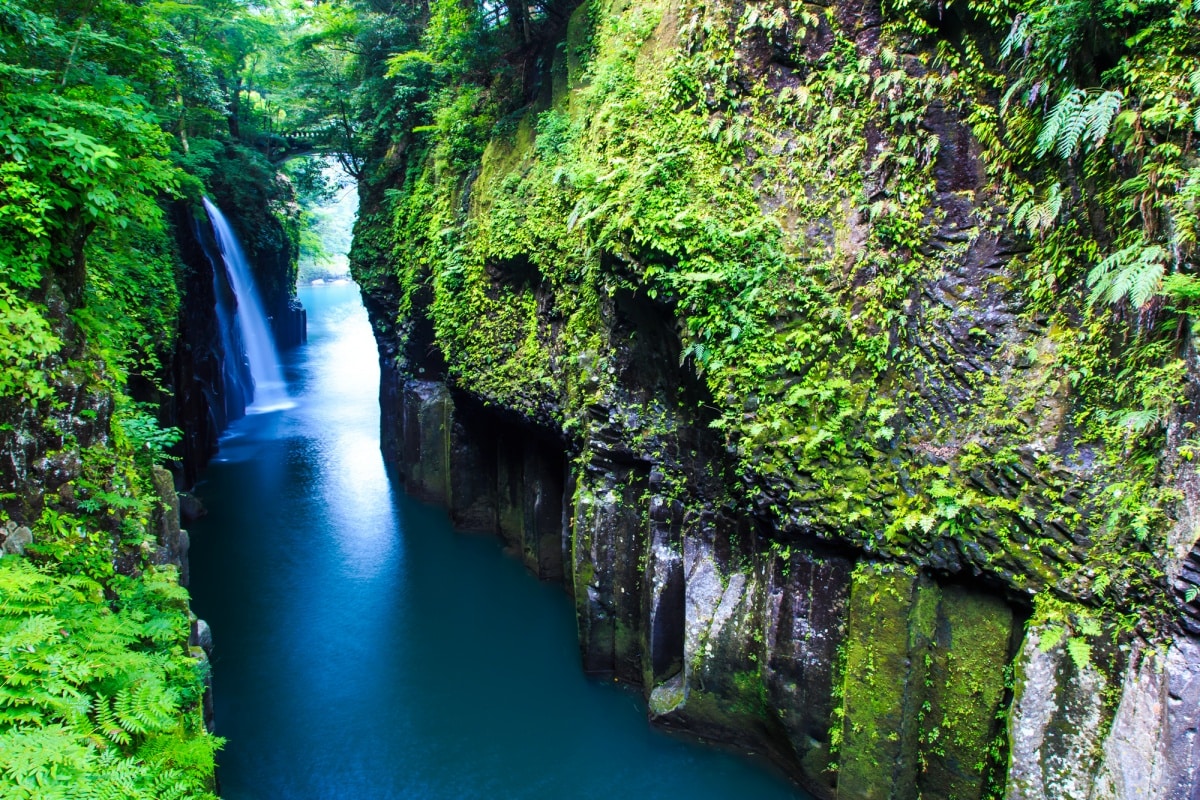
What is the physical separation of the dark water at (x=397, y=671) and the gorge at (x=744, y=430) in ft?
0.29

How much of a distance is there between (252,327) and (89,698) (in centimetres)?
2567

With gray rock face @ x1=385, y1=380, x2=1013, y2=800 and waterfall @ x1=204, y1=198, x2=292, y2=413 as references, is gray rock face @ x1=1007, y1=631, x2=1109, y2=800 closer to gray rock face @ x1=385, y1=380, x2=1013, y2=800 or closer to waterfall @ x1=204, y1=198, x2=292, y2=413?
gray rock face @ x1=385, y1=380, x2=1013, y2=800

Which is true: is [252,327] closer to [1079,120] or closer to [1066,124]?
[1066,124]

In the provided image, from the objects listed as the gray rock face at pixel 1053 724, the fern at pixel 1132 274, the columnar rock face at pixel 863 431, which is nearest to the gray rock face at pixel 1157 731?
the columnar rock face at pixel 863 431

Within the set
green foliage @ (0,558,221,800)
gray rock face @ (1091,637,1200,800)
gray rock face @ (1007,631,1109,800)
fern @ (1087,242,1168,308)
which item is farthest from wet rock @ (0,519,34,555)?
gray rock face @ (1091,637,1200,800)

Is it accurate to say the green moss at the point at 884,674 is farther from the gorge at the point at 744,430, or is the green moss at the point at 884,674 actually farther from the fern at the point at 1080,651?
the fern at the point at 1080,651

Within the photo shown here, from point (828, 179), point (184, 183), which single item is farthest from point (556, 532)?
point (184, 183)

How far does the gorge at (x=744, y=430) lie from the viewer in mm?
5691

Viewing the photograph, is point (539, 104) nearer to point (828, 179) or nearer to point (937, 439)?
point (828, 179)

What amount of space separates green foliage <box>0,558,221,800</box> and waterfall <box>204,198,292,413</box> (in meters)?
19.7

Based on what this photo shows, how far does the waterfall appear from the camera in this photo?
920 inches

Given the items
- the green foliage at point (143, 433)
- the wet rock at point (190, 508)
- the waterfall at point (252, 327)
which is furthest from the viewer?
the waterfall at point (252, 327)

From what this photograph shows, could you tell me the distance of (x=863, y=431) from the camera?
7426 mm

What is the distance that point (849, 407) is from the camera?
745cm
